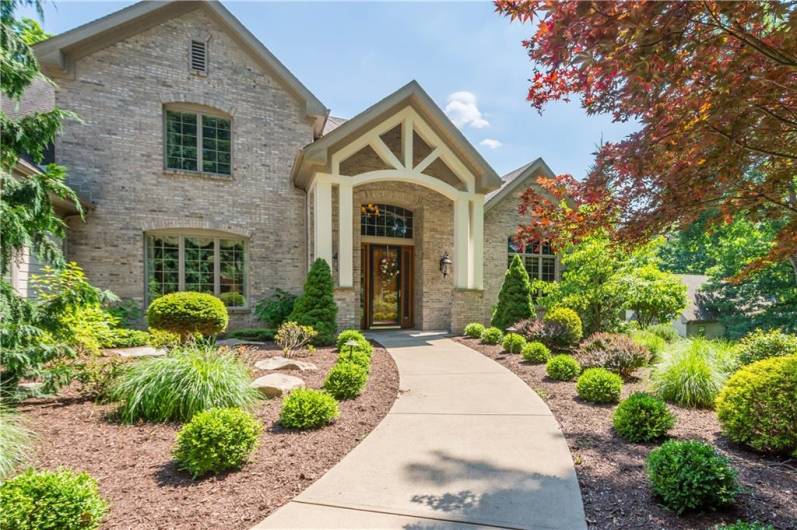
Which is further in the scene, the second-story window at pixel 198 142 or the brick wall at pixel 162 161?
the second-story window at pixel 198 142

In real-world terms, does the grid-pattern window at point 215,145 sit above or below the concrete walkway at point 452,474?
above

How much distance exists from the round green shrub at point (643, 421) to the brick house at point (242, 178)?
680 cm

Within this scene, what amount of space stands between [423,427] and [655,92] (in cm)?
352

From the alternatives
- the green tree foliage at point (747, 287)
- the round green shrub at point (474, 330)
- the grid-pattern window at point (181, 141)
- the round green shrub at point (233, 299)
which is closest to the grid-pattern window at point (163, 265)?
the round green shrub at point (233, 299)

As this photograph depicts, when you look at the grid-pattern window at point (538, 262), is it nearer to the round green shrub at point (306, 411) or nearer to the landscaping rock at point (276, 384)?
the landscaping rock at point (276, 384)

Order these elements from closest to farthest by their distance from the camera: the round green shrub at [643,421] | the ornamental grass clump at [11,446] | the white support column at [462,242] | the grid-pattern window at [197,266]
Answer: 1. the ornamental grass clump at [11,446]
2. the round green shrub at [643,421]
3. the grid-pattern window at [197,266]
4. the white support column at [462,242]

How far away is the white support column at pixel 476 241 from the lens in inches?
446

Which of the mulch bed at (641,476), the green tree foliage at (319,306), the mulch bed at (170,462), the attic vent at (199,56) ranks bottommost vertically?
the mulch bed at (641,476)

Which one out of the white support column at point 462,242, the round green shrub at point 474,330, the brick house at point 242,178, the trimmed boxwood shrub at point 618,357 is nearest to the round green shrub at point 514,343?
the trimmed boxwood shrub at point 618,357

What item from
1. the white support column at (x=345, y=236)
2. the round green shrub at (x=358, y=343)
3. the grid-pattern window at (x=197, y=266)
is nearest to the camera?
the round green shrub at (x=358, y=343)

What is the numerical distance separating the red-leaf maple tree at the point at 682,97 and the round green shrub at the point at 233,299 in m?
9.67

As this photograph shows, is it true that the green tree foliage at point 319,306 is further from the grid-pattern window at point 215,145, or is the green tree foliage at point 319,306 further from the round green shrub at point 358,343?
the grid-pattern window at point 215,145

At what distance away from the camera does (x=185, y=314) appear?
21.5 ft

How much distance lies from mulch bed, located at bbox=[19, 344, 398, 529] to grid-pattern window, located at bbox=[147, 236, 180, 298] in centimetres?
580
